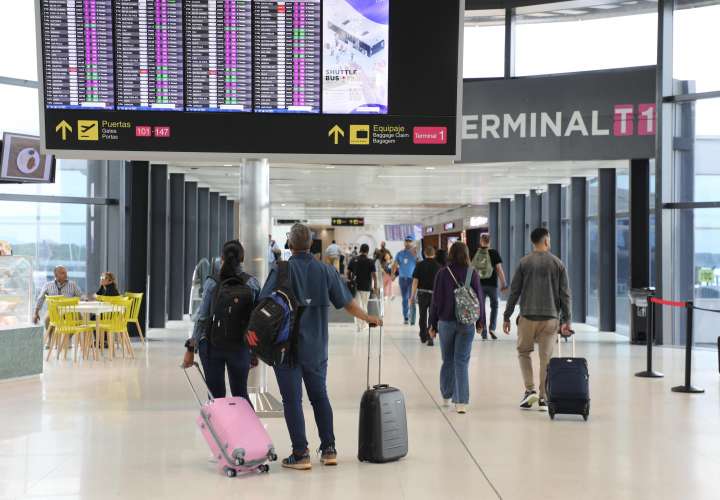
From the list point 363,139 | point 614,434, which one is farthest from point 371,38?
point 614,434

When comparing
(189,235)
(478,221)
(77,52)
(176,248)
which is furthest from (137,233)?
(478,221)

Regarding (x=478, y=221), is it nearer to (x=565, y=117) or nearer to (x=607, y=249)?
(x=607, y=249)

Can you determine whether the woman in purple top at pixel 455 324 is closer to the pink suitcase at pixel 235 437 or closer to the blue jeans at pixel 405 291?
the pink suitcase at pixel 235 437

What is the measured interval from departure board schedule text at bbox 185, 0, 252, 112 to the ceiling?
29.0ft

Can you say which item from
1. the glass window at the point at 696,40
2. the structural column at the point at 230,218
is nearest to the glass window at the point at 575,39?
the glass window at the point at 696,40

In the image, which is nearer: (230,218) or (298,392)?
(298,392)

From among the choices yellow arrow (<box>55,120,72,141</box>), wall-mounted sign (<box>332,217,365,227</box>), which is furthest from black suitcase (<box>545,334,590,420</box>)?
wall-mounted sign (<box>332,217,365,227</box>)

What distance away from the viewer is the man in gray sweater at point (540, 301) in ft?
28.2

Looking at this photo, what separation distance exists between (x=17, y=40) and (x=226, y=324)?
11891 millimetres

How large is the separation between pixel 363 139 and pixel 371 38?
853 mm

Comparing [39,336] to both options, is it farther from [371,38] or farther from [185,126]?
[371,38]

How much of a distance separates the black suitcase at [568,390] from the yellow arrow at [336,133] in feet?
8.93

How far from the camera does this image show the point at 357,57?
25.9ft

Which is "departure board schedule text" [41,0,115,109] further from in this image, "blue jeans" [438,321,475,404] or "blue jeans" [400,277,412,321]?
"blue jeans" [400,277,412,321]
